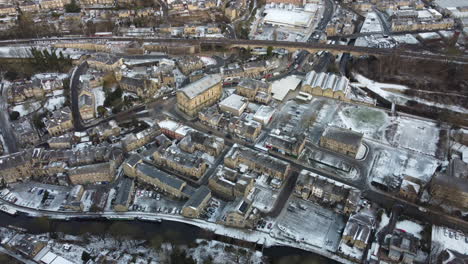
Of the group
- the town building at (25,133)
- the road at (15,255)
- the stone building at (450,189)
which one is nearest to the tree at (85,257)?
the road at (15,255)

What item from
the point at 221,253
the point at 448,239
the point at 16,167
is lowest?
the point at 221,253

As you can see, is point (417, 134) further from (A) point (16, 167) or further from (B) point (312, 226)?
(A) point (16, 167)

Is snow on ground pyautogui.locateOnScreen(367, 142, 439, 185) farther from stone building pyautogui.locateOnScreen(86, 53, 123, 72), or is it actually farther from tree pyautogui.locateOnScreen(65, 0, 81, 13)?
tree pyautogui.locateOnScreen(65, 0, 81, 13)

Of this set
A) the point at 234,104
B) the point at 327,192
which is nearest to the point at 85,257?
the point at 327,192

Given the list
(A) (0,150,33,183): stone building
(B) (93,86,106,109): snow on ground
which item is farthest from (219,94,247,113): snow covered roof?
(A) (0,150,33,183): stone building

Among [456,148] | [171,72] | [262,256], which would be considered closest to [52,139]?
[171,72]

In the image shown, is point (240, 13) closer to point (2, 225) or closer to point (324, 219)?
point (324, 219)
